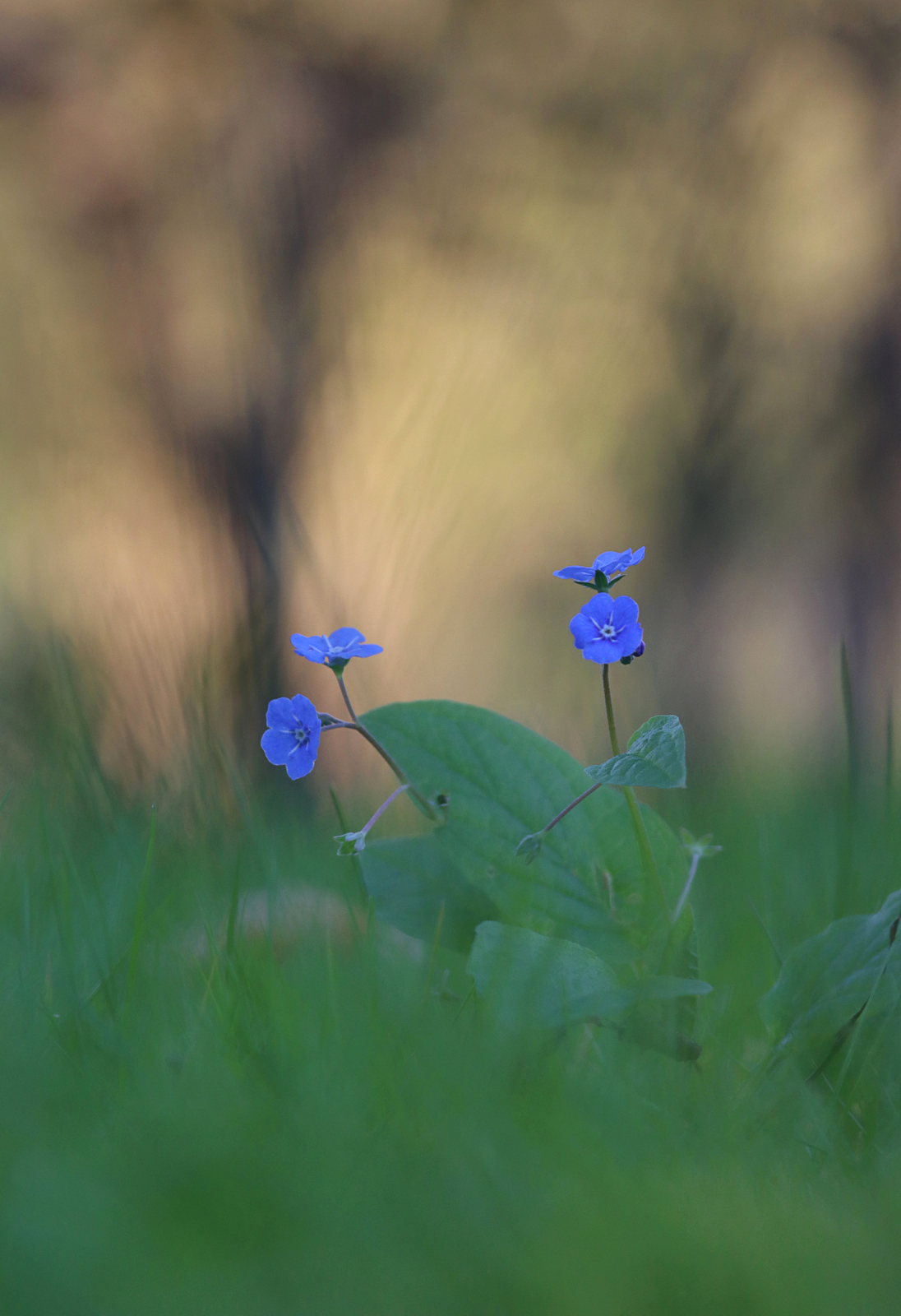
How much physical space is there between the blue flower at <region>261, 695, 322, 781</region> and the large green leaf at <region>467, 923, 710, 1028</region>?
15cm

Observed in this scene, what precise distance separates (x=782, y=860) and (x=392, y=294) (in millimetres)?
1223

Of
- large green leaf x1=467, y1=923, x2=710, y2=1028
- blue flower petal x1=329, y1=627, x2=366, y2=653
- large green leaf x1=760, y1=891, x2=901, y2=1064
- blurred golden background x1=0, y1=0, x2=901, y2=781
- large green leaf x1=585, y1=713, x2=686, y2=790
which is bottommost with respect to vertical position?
large green leaf x1=760, y1=891, x2=901, y2=1064

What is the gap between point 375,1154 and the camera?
1.20ft

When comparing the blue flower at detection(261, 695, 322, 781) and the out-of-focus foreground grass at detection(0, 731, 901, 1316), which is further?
the blue flower at detection(261, 695, 322, 781)

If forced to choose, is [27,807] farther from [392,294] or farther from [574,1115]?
[392,294]

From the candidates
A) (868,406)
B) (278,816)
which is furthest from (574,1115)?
(868,406)

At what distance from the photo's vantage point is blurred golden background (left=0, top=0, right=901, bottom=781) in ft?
5.83

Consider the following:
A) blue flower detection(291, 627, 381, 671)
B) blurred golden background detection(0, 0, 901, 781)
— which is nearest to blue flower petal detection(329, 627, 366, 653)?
blue flower detection(291, 627, 381, 671)

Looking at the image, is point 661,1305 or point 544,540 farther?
point 544,540

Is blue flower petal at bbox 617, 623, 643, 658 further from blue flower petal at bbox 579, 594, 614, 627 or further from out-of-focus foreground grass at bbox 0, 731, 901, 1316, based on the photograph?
out-of-focus foreground grass at bbox 0, 731, 901, 1316

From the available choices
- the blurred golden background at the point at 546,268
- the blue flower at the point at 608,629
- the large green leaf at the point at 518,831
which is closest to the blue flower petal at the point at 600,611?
the blue flower at the point at 608,629

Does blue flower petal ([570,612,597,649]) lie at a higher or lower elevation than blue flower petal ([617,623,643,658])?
higher

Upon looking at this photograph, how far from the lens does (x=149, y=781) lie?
3.25ft

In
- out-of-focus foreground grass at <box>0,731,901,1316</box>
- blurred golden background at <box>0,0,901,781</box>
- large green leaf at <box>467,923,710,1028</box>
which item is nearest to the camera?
out-of-focus foreground grass at <box>0,731,901,1316</box>
